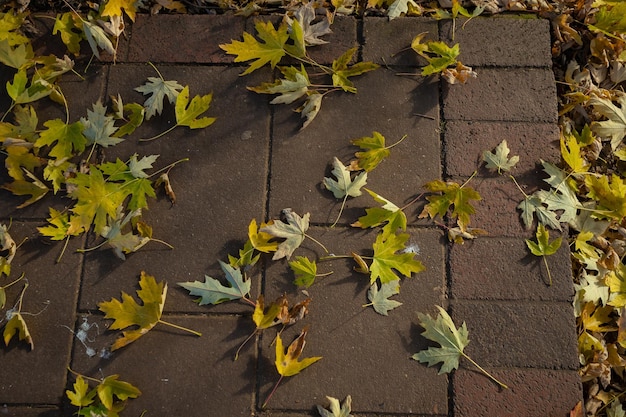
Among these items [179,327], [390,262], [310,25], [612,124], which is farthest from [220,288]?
[612,124]

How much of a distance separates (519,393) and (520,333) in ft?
0.71

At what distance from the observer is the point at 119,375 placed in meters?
2.15

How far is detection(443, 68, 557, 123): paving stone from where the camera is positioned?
2477 millimetres

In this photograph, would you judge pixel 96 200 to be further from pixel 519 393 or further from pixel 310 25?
pixel 519 393

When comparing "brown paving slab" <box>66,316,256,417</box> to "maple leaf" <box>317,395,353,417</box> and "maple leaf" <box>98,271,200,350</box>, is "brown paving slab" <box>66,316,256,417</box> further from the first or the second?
"maple leaf" <box>317,395,353,417</box>

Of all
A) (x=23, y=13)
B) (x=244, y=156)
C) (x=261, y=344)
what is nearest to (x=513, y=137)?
(x=244, y=156)

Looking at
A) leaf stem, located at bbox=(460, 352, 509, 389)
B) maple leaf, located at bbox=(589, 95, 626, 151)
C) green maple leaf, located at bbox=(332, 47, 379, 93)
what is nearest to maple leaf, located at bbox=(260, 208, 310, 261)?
green maple leaf, located at bbox=(332, 47, 379, 93)

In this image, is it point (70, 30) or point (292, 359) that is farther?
point (70, 30)

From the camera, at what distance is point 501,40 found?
8.46 feet

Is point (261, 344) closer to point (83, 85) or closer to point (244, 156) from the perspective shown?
point (244, 156)

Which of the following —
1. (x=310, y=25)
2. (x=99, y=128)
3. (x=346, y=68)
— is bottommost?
(x=99, y=128)

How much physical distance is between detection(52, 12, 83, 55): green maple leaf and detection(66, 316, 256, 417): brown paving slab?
118cm

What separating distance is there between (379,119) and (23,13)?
1642mm

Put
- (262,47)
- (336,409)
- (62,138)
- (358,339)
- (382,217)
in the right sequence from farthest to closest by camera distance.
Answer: (262,47) → (62,138) → (382,217) → (358,339) → (336,409)
